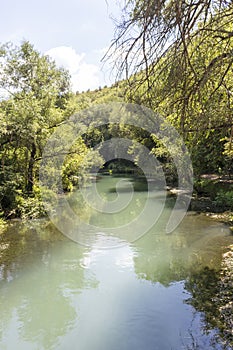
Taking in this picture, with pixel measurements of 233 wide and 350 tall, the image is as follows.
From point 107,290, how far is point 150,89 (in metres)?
4.94

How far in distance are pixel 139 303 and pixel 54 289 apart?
1945 mm

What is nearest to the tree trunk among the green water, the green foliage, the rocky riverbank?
the green water

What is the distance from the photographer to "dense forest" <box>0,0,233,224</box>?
2.61 m

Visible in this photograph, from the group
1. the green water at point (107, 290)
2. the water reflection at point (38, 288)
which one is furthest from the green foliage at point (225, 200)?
the water reflection at point (38, 288)

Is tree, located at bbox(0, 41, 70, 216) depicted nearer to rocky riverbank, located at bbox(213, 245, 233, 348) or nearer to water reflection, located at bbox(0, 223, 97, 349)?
water reflection, located at bbox(0, 223, 97, 349)

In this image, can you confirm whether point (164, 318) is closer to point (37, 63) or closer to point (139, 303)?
point (139, 303)

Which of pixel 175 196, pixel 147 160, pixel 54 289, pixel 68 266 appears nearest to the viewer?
pixel 54 289

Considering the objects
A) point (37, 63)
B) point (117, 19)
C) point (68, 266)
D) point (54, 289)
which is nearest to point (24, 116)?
point (37, 63)

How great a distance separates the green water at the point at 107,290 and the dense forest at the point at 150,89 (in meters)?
2.98

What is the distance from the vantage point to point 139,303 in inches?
238

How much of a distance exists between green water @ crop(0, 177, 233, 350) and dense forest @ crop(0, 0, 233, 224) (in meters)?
2.98

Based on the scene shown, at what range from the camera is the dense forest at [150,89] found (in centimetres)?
261

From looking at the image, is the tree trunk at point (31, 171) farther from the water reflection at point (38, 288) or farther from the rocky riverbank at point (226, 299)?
the rocky riverbank at point (226, 299)

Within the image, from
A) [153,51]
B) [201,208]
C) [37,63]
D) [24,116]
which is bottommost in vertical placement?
[201,208]
